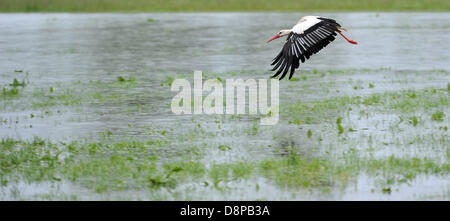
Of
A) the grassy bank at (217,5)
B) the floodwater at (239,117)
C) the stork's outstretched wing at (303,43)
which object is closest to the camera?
the floodwater at (239,117)

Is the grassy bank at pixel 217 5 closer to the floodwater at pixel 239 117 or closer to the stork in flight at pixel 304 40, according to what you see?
the floodwater at pixel 239 117

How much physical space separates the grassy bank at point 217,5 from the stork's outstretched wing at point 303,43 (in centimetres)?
2945

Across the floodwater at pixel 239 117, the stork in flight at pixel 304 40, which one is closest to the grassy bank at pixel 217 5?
A: the floodwater at pixel 239 117

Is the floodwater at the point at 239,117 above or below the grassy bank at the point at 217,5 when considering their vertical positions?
below

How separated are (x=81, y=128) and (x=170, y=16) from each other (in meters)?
27.9

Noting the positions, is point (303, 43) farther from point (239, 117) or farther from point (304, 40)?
point (239, 117)

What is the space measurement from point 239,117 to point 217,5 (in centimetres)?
3208

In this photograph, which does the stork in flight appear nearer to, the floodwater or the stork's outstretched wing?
the stork's outstretched wing

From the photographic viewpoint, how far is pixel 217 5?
43375mm

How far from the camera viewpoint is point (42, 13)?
41.2 metres

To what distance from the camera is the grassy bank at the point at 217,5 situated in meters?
40.8

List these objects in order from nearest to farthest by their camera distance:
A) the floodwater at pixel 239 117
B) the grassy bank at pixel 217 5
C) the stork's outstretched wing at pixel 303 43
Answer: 1. the floodwater at pixel 239 117
2. the stork's outstretched wing at pixel 303 43
3. the grassy bank at pixel 217 5

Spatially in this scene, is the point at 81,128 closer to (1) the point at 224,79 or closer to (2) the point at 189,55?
(1) the point at 224,79

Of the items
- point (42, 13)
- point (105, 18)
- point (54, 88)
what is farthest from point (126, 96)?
point (42, 13)
